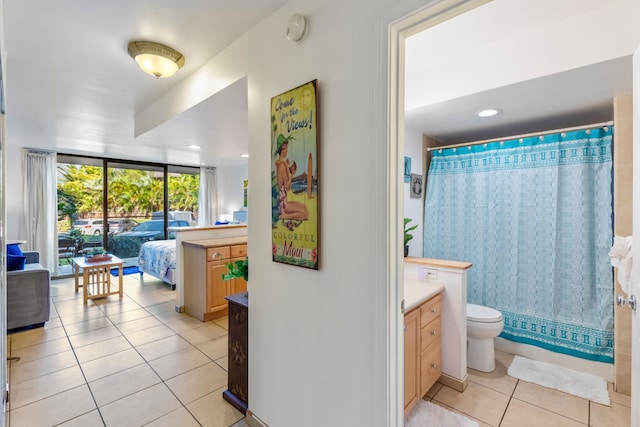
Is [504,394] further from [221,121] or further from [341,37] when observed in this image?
[221,121]

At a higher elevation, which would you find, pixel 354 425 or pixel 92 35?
pixel 92 35

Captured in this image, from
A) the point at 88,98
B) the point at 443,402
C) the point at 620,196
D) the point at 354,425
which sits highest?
the point at 88,98

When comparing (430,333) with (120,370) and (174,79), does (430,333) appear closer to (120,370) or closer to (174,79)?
(120,370)

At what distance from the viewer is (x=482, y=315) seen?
7.72ft

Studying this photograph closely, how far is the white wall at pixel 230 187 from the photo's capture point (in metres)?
6.80

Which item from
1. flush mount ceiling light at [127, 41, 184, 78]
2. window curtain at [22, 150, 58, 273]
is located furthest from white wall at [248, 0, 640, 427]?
window curtain at [22, 150, 58, 273]

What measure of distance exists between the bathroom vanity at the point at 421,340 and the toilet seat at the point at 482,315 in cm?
36

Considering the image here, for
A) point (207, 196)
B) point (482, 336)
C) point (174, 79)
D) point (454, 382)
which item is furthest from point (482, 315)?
point (207, 196)

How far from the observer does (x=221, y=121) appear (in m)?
2.76

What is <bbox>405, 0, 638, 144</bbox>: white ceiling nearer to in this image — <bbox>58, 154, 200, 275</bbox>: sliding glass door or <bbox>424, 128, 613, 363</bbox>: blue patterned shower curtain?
<bbox>424, 128, 613, 363</bbox>: blue patterned shower curtain

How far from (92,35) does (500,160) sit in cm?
320

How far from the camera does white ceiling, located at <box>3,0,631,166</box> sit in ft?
5.16

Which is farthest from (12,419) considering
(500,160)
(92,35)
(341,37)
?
(500,160)

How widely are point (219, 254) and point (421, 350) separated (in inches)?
98.4
